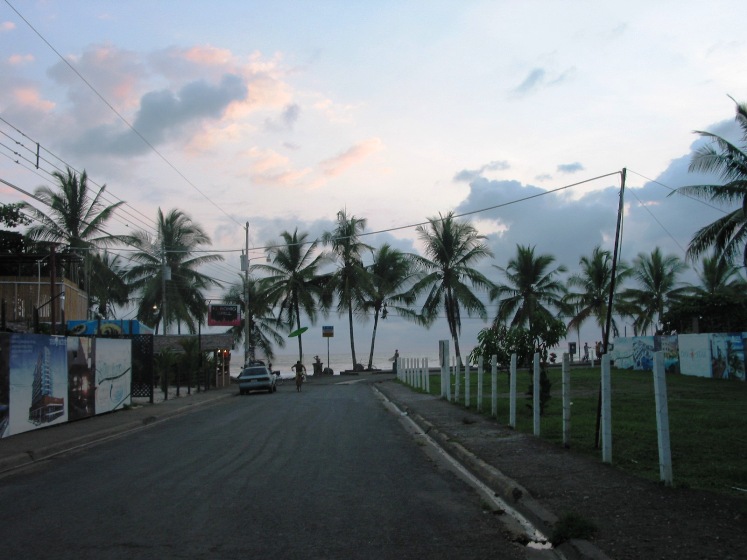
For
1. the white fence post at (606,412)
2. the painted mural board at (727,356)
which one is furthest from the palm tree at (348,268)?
the white fence post at (606,412)

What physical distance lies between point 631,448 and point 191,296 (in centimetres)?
3921

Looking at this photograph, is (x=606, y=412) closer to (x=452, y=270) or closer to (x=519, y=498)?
(x=519, y=498)

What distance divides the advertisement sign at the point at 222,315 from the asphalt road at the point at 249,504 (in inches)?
1282

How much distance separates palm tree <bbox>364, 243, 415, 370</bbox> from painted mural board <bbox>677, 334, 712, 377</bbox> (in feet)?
74.1

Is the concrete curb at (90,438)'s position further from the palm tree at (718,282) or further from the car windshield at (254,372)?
the palm tree at (718,282)

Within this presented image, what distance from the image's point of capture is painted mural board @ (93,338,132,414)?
19625 mm

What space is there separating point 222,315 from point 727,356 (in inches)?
1166

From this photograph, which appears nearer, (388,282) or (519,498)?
(519,498)

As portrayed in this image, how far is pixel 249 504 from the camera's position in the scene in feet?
24.6

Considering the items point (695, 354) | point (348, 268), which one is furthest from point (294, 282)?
point (695, 354)

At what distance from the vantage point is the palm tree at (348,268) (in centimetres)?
5150

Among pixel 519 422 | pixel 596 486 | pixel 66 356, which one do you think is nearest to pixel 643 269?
pixel 519 422

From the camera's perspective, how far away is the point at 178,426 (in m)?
17.3

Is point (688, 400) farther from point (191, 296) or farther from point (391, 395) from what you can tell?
point (191, 296)
